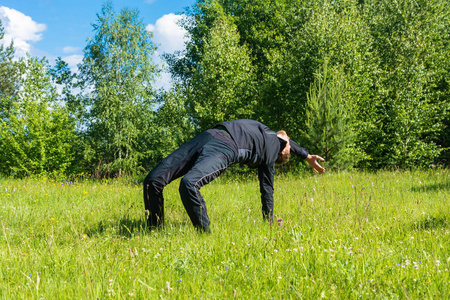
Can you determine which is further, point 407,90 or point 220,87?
point 220,87

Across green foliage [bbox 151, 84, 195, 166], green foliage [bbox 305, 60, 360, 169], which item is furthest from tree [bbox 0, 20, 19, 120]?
green foliage [bbox 305, 60, 360, 169]

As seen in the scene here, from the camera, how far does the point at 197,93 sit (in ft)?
67.6

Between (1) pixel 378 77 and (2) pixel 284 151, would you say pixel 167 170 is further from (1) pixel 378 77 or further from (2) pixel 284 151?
(1) pixel 378 77

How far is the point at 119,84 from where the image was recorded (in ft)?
80.3

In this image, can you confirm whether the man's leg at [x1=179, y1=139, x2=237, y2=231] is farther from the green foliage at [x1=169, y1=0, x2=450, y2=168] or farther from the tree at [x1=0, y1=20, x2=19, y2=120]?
the tree at [x1=0, y1=20, x2=19, y2=120]

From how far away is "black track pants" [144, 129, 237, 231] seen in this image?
3156 mm

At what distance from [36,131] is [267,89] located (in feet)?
59.7

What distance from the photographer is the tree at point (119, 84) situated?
79.1 feet

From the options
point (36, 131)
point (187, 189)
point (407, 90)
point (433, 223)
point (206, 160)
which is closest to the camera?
point (187, 189)

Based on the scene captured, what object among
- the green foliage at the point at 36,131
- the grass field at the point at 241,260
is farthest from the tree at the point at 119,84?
the grass field at the point at 241,260

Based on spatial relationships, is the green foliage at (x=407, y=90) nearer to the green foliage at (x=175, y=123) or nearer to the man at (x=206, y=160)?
the green foliage at (x=175, y=123)

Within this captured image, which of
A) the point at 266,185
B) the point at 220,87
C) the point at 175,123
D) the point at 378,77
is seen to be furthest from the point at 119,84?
the point at 266,185

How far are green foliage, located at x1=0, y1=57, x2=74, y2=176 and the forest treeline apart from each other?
0.09 metres

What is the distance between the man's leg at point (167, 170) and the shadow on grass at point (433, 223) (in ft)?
8.51
